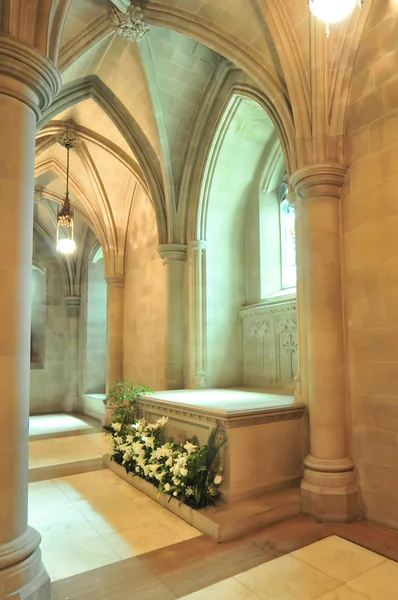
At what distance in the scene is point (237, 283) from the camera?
8094 millimetres

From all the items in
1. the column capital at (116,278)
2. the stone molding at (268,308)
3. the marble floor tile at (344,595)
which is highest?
the column capital at (116,278)

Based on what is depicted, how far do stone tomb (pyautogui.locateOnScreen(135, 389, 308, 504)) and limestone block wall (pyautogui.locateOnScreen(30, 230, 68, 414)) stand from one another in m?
8.98

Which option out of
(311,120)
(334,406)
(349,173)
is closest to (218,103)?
(311,120)

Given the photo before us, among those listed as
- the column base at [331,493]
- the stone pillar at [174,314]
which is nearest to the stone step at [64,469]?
the stone pillar at [174,314]

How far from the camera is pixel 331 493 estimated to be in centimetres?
423

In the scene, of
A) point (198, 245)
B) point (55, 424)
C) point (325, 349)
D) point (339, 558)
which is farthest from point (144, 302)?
point (339, 558)

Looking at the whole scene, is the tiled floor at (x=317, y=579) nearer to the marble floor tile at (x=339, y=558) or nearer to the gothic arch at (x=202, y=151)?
the marble floor tile at (x=339, y=558)

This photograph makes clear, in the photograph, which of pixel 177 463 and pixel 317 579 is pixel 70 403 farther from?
pixel 317 579

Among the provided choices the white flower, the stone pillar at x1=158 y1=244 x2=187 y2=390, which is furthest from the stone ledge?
the stone pillar at x1=158 y1=244 x2=187 y2=390

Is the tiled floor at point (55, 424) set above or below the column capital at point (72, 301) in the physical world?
below

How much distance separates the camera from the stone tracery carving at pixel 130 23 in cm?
541

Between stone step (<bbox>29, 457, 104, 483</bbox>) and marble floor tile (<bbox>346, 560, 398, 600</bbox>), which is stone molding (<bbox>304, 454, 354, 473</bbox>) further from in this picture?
stone step (<bbox>29, 457, 104, 483</bbox>)

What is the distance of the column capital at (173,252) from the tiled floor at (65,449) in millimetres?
3583

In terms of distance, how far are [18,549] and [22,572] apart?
0.13 metres
